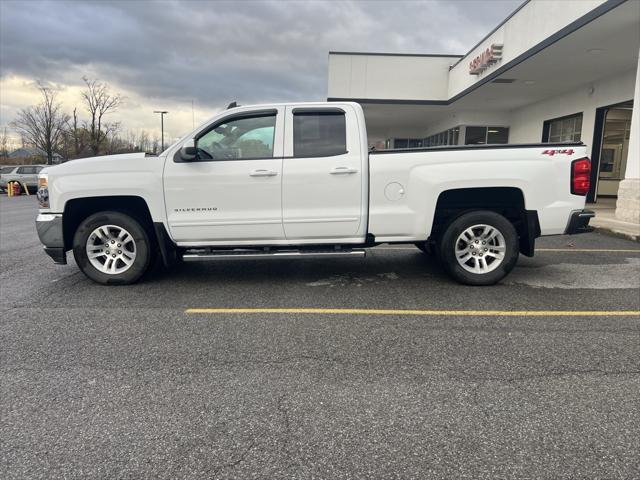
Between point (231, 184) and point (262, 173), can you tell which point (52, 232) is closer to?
point (231, 184)

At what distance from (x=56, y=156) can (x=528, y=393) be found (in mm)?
54671

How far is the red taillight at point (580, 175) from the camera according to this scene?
5316 millimetres

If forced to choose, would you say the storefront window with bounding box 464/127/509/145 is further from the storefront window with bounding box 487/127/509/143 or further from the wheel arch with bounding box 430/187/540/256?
the wheel arch with bounding box 430/187/540/256

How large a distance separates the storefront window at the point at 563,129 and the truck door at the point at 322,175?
12.6 m

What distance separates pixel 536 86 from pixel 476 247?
13.7 meters

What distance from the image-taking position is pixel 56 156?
48.6m

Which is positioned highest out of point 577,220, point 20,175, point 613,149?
point 613,149

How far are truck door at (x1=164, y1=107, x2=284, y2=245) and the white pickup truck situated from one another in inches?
0.5

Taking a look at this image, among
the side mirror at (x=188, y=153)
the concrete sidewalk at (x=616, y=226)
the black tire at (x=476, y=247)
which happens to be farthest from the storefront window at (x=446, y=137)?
the side mirror at (x=188, y=153)

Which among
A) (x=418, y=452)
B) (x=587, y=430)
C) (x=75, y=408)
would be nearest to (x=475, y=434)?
(x=418, y=452)

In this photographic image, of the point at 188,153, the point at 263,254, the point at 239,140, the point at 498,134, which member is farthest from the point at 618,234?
the point at 498,134

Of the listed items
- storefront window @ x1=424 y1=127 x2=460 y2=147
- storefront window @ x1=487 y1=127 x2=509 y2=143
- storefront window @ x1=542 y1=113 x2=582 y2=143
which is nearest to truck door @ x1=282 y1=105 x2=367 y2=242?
storefront window @ x1=542 y1=113 x2=582 y2=143

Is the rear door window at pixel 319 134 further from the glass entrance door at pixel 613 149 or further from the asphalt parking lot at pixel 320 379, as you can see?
the glass entrance door at pixel 613 149

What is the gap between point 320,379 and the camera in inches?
131
